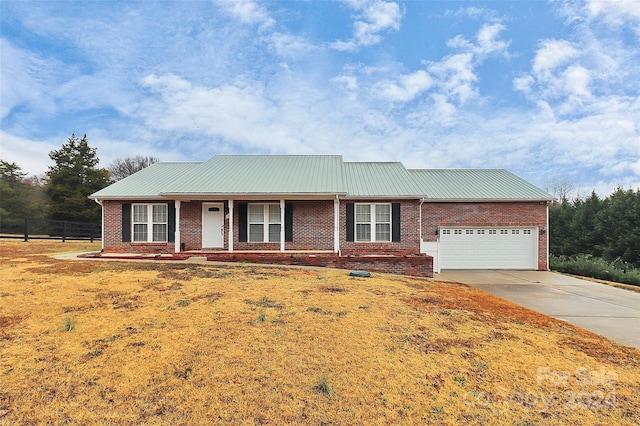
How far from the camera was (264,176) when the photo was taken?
14.7 metres

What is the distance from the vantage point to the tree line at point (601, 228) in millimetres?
14703

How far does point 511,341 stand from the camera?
457cm

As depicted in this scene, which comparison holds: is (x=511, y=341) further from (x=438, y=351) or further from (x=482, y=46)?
(x=482, y=46)

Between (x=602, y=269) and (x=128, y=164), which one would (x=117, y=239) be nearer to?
(x=602, y=269)

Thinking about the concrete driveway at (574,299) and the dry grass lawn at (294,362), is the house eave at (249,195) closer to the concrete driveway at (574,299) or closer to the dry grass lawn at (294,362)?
the concrete driveway at (574,299)

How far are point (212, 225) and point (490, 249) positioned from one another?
13.3 meters

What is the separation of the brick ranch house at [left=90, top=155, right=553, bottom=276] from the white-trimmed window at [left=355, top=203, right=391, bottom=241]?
5cm

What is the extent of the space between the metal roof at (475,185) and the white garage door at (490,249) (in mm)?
1673

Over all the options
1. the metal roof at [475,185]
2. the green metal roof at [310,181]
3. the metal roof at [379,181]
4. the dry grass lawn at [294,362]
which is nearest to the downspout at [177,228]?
the green metal roof at [310,181]

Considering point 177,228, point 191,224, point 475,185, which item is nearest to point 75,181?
point 191,224

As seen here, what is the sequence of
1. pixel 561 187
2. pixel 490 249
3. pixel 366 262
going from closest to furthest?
pixel 366 262 → pixel 490 249 → pixel 561 187

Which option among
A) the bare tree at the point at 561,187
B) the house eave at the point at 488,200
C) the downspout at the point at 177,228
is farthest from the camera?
the bare tree at the point at 561,187

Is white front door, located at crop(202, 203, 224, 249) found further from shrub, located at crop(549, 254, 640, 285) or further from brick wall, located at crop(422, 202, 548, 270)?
shrub, located at crop(549, 254, 640, 285)

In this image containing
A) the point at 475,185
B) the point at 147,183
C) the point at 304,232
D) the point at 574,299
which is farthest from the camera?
the point at 475,185
